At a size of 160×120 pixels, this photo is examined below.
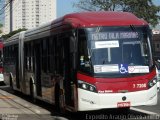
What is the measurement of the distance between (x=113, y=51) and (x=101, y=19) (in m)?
0.96

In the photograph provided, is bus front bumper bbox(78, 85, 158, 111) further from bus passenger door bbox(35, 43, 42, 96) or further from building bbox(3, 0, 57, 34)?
building bbox(3, 0, 57, 34)

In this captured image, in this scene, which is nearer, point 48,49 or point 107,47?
point 107,47

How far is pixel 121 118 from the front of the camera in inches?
506

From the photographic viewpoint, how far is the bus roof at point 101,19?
12.4m

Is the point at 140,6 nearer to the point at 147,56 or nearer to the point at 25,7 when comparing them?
the point at 25,7

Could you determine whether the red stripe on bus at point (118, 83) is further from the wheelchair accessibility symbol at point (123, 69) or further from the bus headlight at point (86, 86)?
the wheelchair accessibility symbol at point (123, 69)

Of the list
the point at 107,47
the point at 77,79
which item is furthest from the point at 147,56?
the point at 77,79

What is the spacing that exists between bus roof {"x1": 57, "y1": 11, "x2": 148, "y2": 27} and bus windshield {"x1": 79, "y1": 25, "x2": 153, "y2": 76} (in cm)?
14

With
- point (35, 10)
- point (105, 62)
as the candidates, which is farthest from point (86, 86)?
point (35, 10)

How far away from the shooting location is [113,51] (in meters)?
12.2

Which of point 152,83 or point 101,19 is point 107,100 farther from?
point 101,19

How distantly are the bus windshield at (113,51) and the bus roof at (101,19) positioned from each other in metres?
0.14

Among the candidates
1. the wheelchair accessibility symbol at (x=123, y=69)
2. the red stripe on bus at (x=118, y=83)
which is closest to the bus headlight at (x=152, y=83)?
the red stripe on bus at (x=118, y=83)

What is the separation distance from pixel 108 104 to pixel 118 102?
271mm
